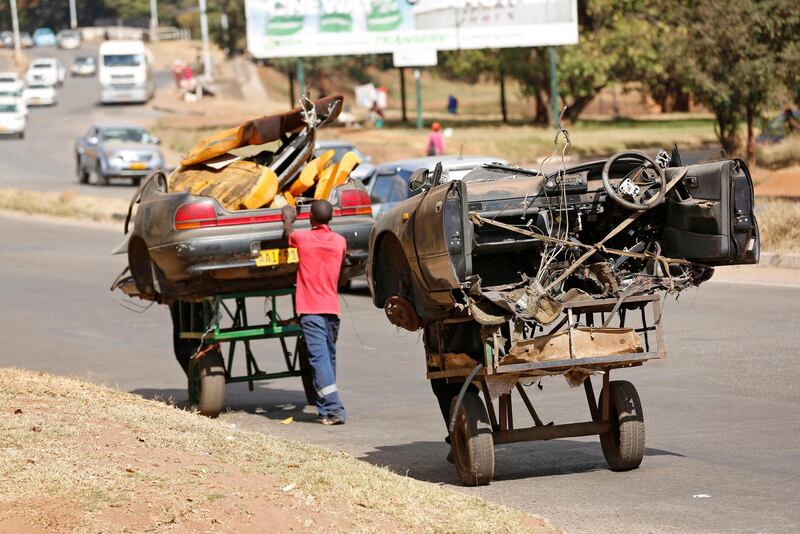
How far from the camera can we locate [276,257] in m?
11.4

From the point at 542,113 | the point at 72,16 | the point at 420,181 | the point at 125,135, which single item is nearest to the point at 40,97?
the point at 542,113

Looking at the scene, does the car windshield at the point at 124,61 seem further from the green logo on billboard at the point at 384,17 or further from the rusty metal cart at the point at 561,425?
the rusty metal cart at the point at 561,425

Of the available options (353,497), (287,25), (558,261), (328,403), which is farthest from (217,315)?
(287,25)

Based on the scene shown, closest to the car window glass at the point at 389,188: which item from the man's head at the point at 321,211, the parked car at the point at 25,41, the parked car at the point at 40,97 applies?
the man's head at the point at 321,211

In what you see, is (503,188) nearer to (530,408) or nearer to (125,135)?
(530,408)

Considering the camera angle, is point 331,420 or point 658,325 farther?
point 331,420

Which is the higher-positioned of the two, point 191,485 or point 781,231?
Answer: point 191,485

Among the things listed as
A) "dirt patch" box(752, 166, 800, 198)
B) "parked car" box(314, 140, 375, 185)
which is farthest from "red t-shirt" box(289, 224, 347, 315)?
"dirt patch" box(752, 166, 800, 198)

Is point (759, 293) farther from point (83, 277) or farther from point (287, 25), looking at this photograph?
point (287, 25)

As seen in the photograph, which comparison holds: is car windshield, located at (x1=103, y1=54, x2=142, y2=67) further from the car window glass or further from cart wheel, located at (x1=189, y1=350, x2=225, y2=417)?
cart wheel, located at (x1=189, y1=350, x2=225, y2=417)

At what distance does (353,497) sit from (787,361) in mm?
6471

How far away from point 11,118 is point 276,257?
4614cm

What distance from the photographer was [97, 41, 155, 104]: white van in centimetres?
6731

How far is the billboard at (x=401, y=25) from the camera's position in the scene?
47719 mm
